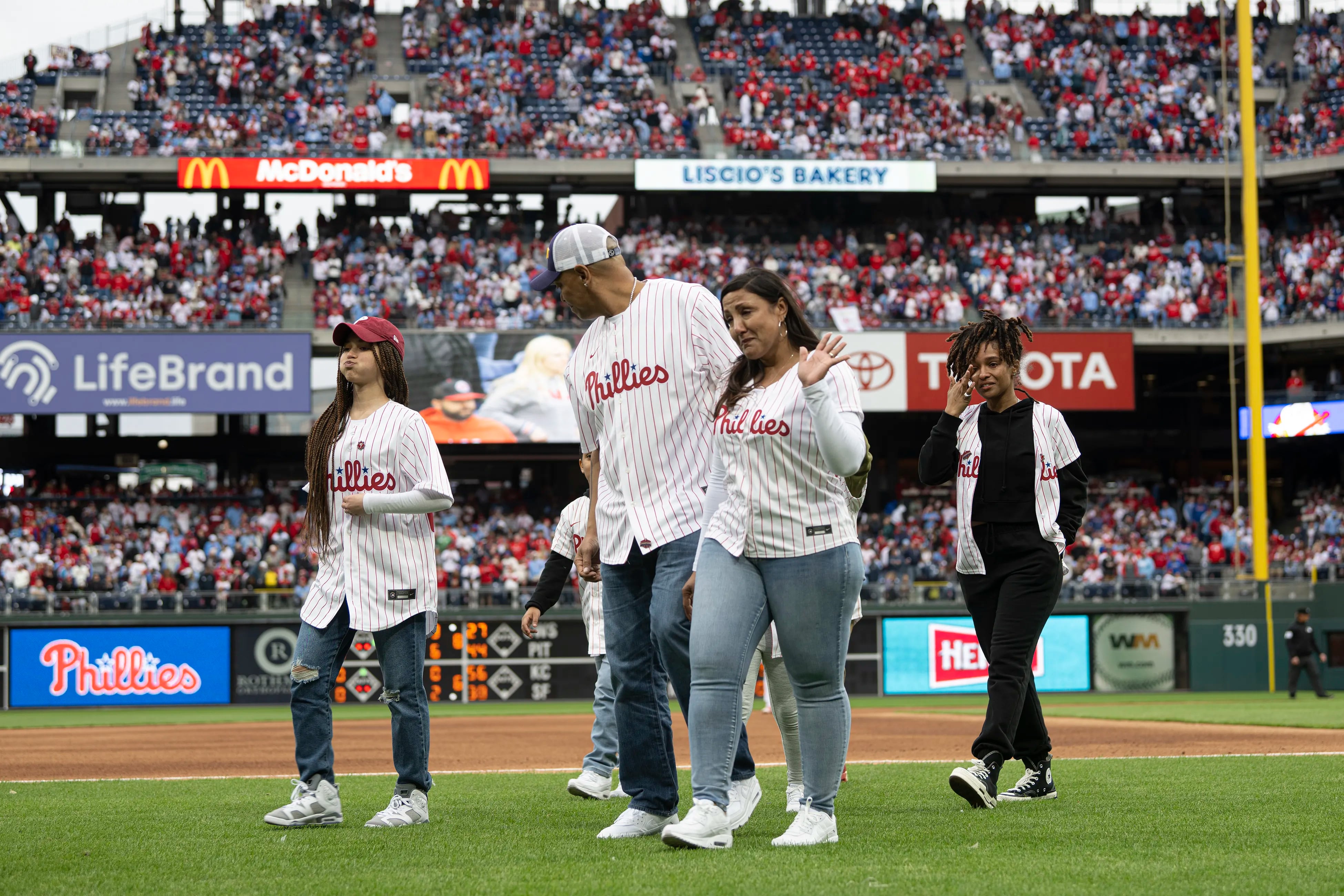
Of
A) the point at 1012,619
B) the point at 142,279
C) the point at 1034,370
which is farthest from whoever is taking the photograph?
the point at 142,279

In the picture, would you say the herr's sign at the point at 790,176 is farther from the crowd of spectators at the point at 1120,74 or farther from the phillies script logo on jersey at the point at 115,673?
the phillies script logo on jersey at the point at 115,673

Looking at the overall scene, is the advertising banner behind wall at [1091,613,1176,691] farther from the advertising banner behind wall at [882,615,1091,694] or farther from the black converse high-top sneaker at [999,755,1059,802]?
the black converse high-top sneaker at [999,755,1059,802]

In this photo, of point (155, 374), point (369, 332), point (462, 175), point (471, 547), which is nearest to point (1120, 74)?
point (462, 175)

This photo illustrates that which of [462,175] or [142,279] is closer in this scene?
[142,279]

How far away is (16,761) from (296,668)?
26.1 ft

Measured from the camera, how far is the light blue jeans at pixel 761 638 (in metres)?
5.35

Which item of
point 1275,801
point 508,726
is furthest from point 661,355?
point 508,726

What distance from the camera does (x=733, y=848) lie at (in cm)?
543

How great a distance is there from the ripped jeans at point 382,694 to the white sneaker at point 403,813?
3cm

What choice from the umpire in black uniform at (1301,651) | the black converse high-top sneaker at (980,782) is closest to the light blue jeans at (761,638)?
the black converse high-top sneaker at (980,782)

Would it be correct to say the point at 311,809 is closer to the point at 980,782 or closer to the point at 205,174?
the point at 980,782

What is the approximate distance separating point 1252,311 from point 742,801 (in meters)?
25.6

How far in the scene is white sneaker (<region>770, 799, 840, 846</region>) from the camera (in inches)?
213

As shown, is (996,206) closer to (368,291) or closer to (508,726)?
(368,291)
